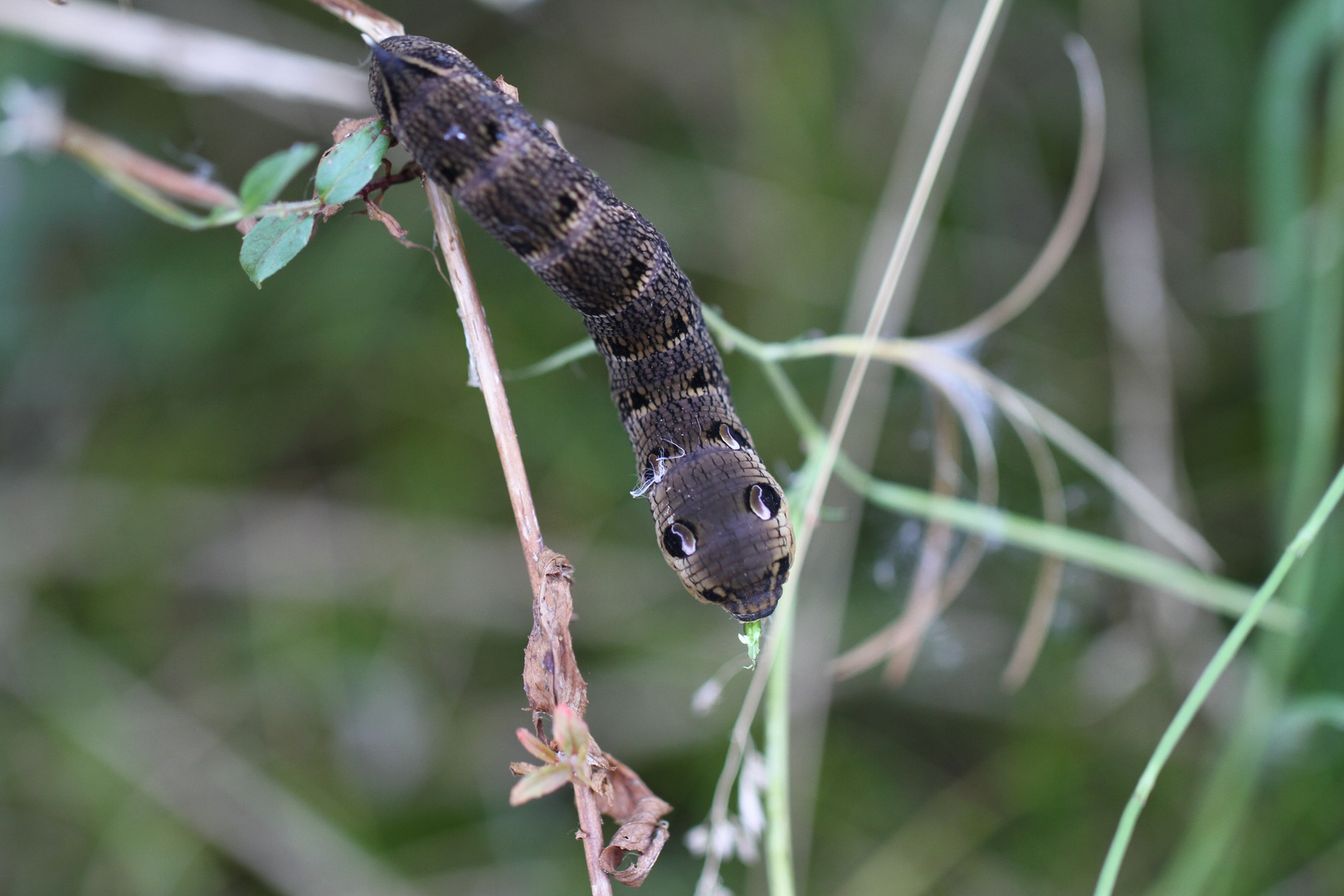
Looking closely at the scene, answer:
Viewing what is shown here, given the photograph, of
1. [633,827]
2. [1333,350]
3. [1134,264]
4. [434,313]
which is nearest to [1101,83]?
[1134,264]

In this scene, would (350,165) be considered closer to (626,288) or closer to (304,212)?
(304,212)

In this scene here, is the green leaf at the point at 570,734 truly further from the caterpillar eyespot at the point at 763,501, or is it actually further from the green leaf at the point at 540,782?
the caterpillar eyespot at the point at 763,501

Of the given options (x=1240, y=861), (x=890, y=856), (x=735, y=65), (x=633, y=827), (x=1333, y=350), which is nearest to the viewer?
(x=633, y=827)

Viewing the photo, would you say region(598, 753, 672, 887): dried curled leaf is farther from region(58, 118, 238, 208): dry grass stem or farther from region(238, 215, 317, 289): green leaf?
region(58, 118, 238, 208): dry grass stem

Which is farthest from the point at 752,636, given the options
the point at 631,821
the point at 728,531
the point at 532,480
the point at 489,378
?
the point at 532,480

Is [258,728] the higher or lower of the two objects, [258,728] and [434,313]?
the lower

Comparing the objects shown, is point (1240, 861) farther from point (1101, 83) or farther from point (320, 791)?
point (320, 791)

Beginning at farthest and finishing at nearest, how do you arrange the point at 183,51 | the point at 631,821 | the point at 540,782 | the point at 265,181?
1. the point at 183,51
2. the point at 631,821
3. the point at 265,181
4. the point at 540,782

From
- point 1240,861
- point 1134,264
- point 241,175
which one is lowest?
point 1240,861
